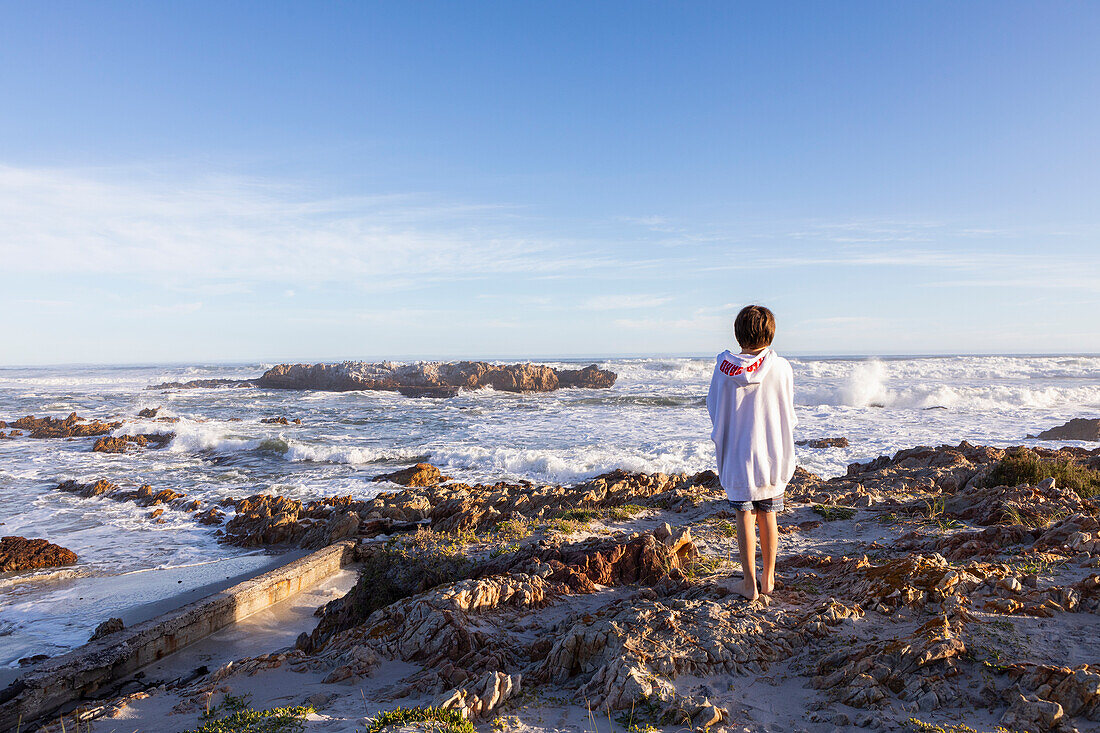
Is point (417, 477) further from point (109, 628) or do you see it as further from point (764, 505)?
point (764, 505)

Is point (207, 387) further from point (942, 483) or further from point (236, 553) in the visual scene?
point (942, 483)

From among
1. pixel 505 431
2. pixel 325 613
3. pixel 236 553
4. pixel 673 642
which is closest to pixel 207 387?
pixel 505 431

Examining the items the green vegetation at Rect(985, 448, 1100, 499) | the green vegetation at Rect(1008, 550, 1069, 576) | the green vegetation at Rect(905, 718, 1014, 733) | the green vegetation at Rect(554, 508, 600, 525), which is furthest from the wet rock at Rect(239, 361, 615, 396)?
the green vegetation at Rect(905, 718, 1014, 733)

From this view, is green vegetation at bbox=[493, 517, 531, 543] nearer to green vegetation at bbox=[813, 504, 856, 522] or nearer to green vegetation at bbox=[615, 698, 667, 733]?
green vegetation at bbox=[813, 504, 856, 522]

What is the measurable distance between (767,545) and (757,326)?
1516mm

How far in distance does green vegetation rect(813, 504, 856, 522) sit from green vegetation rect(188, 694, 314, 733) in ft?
22.6

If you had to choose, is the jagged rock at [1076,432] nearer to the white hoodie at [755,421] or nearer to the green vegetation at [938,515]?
the green vegetation at [938,515]

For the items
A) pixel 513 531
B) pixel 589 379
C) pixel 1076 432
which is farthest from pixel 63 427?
pixel 1076 432

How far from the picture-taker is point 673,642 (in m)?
3.47

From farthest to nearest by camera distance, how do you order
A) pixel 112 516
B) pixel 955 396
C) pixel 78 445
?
pixel 955 396
pixel 78 445
pixel 112 516

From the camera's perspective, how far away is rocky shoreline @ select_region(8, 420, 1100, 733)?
9.39ft

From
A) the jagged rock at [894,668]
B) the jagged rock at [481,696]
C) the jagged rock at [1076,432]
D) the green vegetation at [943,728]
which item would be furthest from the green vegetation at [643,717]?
the jagged rock at [1076,432]

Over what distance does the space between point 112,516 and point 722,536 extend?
12.5m

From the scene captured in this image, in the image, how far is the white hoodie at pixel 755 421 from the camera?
374 cm
